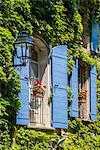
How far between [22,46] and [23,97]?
1114 millimetres

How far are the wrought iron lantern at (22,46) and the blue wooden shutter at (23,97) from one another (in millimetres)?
130

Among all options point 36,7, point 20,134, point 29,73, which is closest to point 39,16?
point 36,7

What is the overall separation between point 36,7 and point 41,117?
252 centimetres

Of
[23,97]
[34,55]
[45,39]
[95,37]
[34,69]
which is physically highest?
[95,37]

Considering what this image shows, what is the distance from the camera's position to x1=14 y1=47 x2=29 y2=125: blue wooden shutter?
10.6 m

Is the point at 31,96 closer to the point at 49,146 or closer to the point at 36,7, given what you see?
the point at 49,146

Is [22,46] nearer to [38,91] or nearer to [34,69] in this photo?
[38,91]

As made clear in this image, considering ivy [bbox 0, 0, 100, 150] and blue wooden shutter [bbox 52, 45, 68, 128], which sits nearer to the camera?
ivy [bbox 0, 0, 100, 150]

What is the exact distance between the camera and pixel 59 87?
1217 centimetres

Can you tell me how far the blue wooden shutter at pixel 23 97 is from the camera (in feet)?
34.7

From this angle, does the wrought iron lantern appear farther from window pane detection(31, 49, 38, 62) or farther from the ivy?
window pane detection(31, 49, 38, 62)

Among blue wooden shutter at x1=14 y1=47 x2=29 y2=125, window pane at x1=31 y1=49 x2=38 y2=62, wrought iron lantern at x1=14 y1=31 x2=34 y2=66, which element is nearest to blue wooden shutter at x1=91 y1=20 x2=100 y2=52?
window pane at x1=31 y1=49 x2=38 y2=62

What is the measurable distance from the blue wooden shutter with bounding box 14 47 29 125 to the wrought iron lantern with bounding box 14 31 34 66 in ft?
0.43

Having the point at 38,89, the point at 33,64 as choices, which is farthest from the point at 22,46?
the point at 33,64
